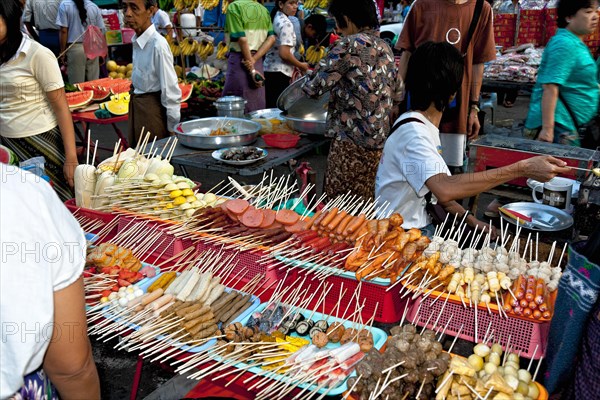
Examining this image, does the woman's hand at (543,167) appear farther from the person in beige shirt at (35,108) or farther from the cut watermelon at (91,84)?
the cut watermelon at (91,84)

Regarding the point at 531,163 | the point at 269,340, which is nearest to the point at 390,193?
the point at 531,163

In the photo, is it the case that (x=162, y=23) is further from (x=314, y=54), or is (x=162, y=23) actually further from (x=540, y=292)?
(x=540, y=292)

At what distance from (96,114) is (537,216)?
18.1 ft

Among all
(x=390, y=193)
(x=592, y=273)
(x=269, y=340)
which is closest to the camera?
(x=592, y=273)

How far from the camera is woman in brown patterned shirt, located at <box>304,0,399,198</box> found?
4016 millimetres

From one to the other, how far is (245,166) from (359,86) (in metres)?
1.18

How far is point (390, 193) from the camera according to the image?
328 cm

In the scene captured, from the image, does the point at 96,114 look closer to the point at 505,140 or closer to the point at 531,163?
the point at 505,140

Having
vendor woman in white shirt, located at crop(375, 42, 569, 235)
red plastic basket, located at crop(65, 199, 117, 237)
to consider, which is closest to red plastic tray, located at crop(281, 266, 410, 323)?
vendor woman in white shirt, located at crop(375, 42, 569, 235)

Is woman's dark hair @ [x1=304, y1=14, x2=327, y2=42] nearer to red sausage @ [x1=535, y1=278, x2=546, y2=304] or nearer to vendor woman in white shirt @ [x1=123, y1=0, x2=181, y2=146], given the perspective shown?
vendor woman in white shirt @ [x1=123, y1=0, x2=181, y2=146]

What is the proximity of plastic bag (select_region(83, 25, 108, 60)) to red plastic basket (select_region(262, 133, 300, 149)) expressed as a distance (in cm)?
665

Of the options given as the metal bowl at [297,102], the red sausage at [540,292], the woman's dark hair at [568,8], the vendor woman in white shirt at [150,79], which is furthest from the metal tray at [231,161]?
the woman's dark hair at [568,8]

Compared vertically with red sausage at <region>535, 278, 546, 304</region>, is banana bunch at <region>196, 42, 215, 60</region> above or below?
above

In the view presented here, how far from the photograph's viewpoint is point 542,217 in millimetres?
3631
